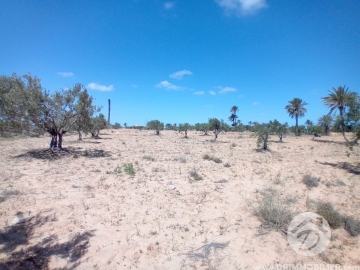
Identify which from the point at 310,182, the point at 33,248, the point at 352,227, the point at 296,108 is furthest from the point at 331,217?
the point at 296,108

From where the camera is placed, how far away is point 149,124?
155 feet

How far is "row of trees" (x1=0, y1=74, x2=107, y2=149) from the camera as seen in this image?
13298mm

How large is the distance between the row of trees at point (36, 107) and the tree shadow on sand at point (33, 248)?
36.6 ft

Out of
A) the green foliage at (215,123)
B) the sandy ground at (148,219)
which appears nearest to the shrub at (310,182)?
the sandy ground at (148,219)

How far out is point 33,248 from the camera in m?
4.80

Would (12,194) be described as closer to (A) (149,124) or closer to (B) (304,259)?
(B) (304,259)

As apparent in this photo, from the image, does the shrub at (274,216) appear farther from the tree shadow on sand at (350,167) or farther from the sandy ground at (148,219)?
the tree shadow on sand at (350,167)

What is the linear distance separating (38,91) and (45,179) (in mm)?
8046

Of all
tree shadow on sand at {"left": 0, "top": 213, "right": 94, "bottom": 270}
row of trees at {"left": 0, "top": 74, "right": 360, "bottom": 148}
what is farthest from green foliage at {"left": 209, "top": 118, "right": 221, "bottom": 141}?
tree shadow on sand at {"left": 0, "top": 213, "right": 94, "bottom": 270}

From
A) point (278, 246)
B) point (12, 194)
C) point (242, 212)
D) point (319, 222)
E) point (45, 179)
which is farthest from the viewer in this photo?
point (45, 179)

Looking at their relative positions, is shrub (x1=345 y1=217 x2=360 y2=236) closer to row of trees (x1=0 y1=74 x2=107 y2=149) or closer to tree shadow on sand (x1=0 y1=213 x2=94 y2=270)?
tree shadow on sand (x1=0 y1=213 x2=94 y2=270)

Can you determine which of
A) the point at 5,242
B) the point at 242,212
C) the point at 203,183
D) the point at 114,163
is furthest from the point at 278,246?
the point at 114,163

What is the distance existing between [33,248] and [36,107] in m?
12.1

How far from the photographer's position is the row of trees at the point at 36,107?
13.3 m
